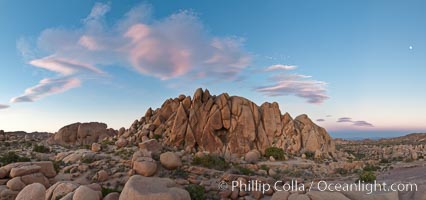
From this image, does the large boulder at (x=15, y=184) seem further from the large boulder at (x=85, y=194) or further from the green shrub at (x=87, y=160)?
the green shrub at (x=87, y=160)

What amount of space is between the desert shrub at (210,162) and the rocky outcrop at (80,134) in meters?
39.0

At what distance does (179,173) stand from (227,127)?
25.6 metres

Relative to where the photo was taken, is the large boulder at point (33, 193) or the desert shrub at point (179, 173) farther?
the desert shrub at point (179, 173)

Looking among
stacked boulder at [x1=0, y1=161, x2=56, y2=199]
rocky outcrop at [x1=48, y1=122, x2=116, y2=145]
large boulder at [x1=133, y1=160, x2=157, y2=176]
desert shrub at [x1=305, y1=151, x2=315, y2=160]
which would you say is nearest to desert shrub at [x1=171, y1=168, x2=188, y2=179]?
large boulder at [x1=133, y1=160, x2=157, y2=176]

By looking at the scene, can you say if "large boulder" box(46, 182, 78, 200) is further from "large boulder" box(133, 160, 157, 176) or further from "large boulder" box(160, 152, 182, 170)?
"large boulder" box(160, 152, 182, 170)

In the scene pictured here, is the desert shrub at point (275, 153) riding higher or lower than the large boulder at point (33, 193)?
higher

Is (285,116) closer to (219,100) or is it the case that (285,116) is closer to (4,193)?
(219,100)

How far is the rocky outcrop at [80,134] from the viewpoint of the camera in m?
61.1

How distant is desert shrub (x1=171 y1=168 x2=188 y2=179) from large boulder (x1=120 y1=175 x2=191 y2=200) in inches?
323

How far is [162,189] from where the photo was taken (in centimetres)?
1661

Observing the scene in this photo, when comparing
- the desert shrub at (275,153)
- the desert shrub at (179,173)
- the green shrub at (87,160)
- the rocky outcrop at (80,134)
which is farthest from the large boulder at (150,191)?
the rocky outcrop at (80,134)

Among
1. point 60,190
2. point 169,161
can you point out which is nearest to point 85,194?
point 60,190

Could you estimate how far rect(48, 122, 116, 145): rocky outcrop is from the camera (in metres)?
61.1

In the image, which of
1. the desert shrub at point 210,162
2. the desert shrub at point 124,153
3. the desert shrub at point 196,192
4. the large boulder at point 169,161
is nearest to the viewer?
the desert shrub at point 196,192
